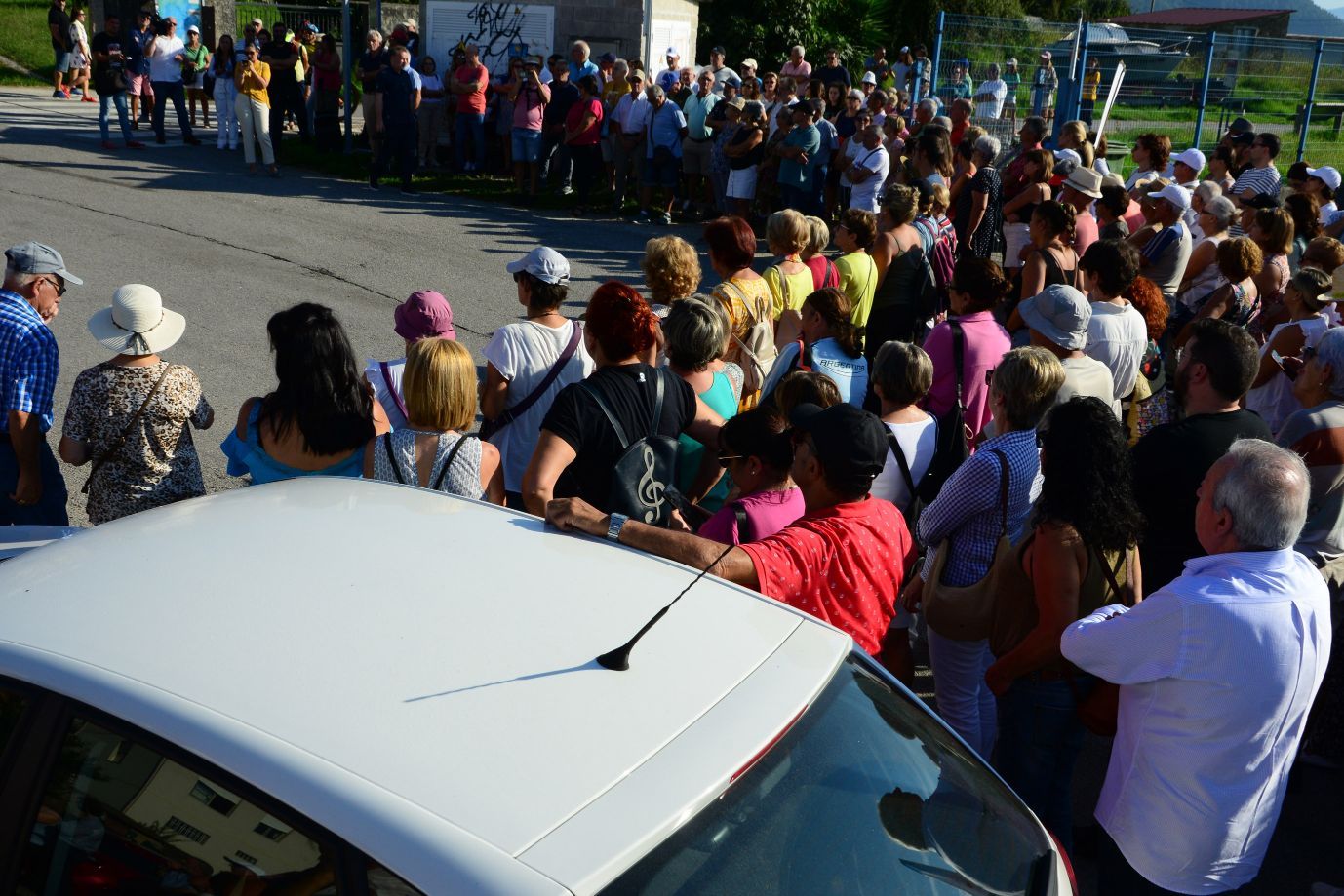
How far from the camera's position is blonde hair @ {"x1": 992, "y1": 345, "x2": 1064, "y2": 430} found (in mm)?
4277

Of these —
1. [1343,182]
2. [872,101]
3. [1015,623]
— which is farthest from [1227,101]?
[1015,623]

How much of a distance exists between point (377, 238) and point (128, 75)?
7648mm

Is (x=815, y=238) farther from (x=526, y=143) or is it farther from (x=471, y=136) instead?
(x=471, y=136)

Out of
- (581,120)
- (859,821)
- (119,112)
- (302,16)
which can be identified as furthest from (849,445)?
(302,16)

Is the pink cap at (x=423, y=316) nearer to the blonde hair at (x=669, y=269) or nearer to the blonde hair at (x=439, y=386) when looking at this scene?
the blonde hair at (x=439, y=386)

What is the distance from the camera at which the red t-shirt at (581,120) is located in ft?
→ 50.3

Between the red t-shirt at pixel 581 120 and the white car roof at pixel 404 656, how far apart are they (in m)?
13.2

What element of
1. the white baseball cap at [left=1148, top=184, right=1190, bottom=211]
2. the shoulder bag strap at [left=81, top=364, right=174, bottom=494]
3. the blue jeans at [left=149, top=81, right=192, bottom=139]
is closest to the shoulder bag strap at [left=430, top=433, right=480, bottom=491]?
the shoulder bag strap at [left=81, top=364, right=174, bottom=494]

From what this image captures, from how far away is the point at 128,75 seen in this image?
60.0ft

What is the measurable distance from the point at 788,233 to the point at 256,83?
1231cm

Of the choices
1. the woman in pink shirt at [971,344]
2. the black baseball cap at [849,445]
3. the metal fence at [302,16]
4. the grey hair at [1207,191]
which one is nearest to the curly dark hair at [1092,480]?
the black baseball cap at [849,445]

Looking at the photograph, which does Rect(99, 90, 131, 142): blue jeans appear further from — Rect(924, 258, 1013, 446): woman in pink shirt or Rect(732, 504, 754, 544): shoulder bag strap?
Rect(732, 504, 754, 544): shoulder bag strap

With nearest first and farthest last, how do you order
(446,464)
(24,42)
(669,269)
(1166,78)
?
(446,464) < (669,269) < (1166,78) < (24,42)

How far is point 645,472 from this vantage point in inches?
165
